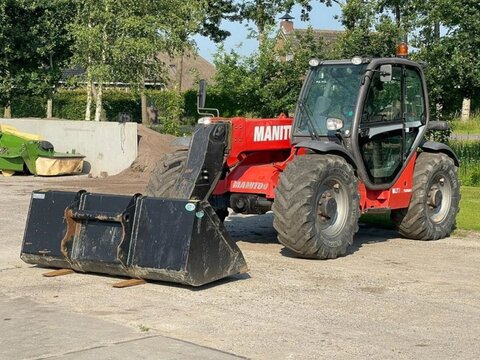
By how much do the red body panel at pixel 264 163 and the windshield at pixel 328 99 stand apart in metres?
0.27

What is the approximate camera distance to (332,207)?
10711 mm

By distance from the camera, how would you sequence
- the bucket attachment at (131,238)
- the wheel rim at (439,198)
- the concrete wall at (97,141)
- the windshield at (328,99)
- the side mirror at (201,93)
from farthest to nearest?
the concrete wall at (97,141)
the wheel rim at (439,198)
the windshield at (328,99)
the side mirror at (201,93)
the bucket attachment at (131,238)

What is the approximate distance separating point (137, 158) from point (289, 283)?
13.2m

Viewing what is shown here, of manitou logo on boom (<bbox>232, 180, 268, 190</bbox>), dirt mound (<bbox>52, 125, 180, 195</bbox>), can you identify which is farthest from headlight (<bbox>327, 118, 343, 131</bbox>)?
dirt mound (<bbox>52, 125, 180, 195</bbox>)

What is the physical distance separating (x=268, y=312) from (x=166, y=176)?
11.1ft

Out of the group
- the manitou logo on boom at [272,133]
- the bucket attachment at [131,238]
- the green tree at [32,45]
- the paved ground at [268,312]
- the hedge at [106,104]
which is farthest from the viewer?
the hedge at [106,104]

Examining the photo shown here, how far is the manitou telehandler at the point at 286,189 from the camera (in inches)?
356

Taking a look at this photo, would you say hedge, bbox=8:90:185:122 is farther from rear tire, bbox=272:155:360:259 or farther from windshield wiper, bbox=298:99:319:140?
rear tire, bbox=272:155:360:259

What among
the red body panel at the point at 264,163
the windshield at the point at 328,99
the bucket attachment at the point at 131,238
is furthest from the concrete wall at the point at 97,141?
the bucket attachment at the point at 131,238

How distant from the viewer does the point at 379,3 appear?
21.2 metres

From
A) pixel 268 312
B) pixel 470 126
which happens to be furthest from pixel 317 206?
pixel 470 126

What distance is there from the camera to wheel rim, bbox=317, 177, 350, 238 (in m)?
10.6

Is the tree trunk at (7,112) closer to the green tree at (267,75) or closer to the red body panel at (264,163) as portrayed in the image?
the green tree at (267,75)

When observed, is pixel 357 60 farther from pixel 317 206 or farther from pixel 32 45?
pixel 32 45
